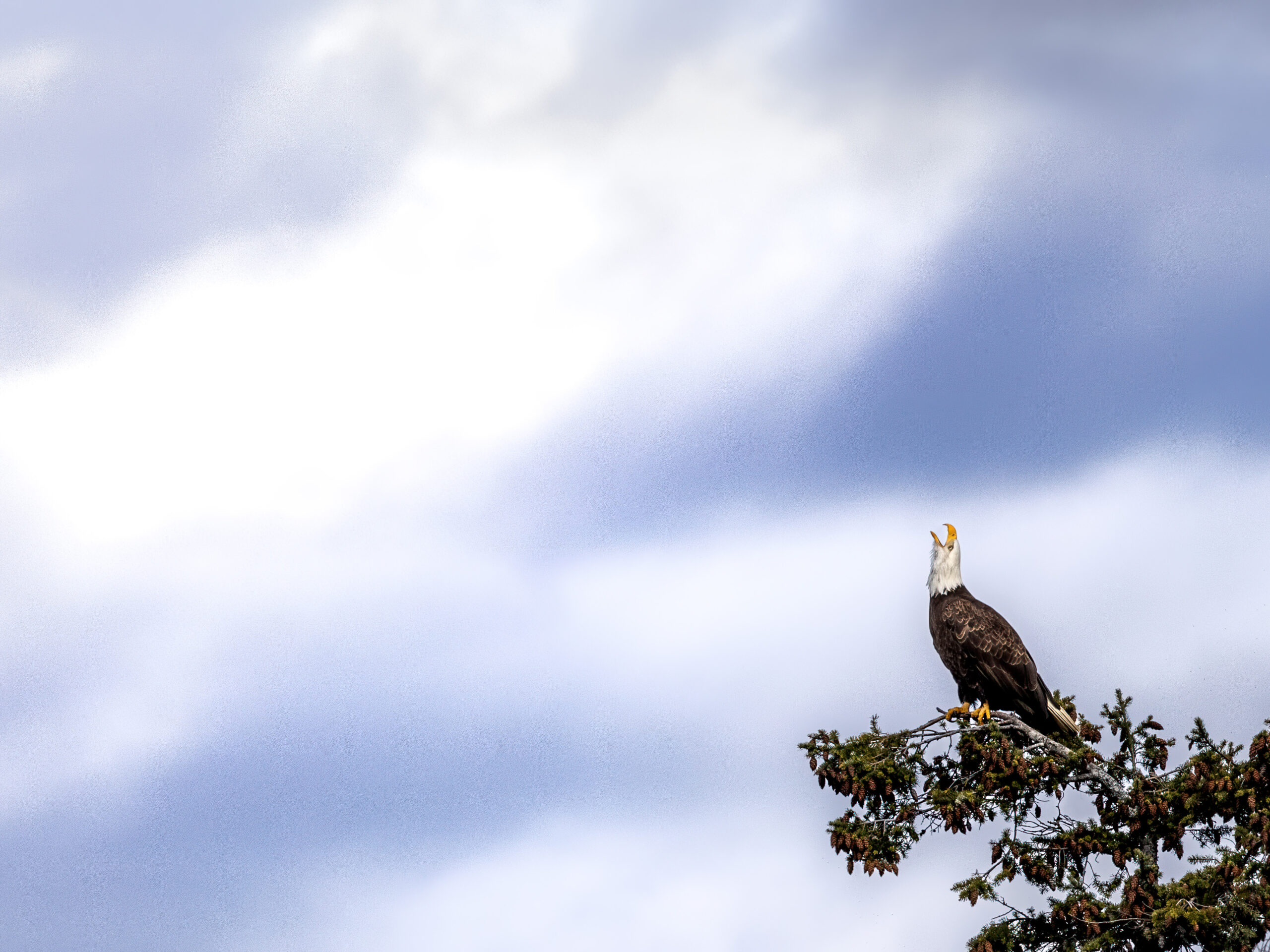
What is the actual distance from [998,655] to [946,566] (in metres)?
1.69

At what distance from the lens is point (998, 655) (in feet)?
52.4

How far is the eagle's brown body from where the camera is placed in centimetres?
1577

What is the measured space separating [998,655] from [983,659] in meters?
0.19

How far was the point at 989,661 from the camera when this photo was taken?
1600cm

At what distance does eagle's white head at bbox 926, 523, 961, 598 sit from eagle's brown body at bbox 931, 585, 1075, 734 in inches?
9.9

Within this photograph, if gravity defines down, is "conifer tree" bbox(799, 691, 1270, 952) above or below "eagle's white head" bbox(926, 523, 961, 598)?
below

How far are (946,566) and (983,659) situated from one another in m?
1.63

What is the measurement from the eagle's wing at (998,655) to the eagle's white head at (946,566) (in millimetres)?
554

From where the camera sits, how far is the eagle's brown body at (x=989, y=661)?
15.8 metres

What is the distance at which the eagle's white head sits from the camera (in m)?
17.2

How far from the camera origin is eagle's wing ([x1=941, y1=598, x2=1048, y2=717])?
51.8 ft

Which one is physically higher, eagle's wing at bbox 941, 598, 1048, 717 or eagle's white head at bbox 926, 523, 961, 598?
eagle's white head at bbox 926, 523, 961, 598

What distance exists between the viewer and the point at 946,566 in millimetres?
17281

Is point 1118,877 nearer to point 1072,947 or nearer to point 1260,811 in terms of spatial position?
point 1072,947
